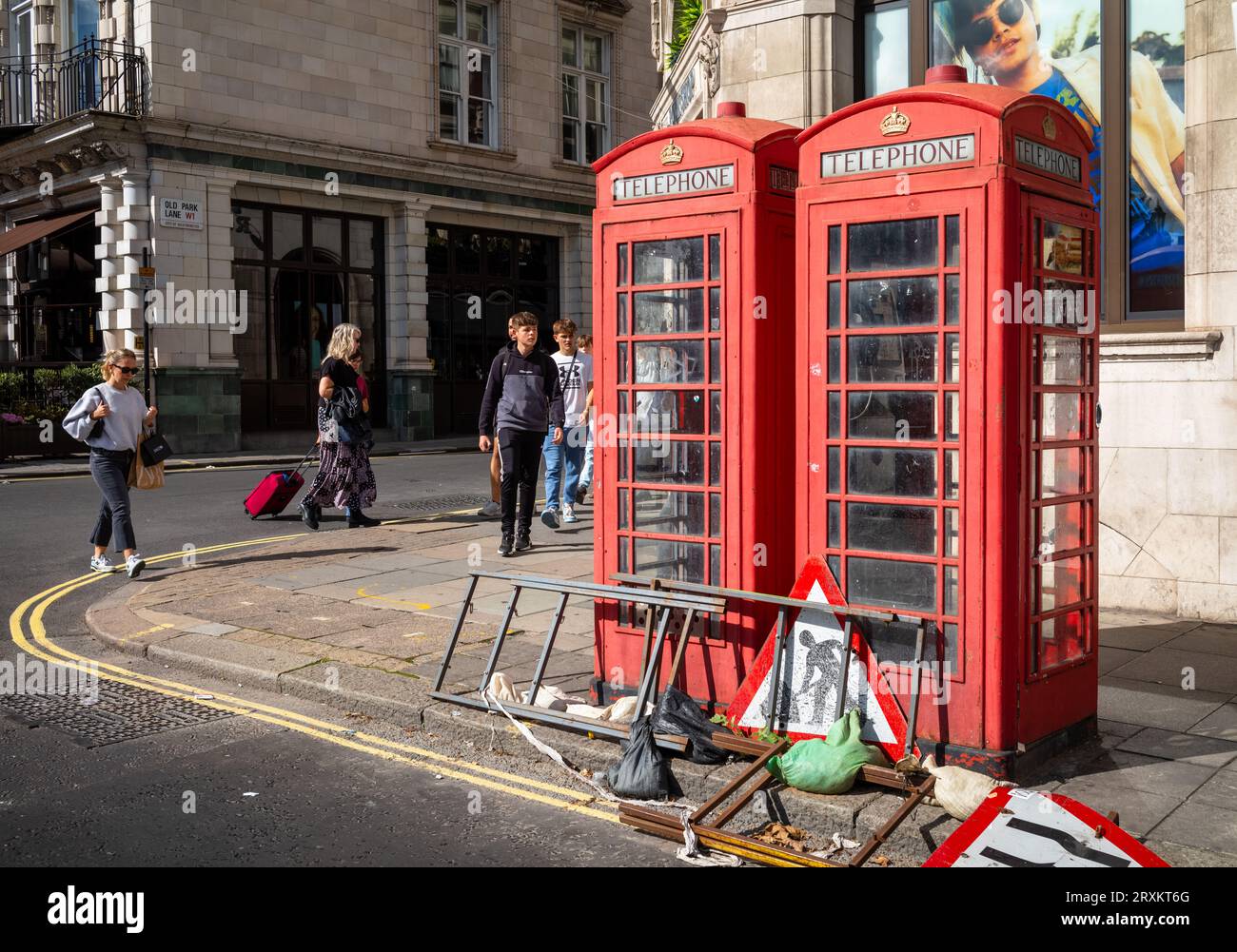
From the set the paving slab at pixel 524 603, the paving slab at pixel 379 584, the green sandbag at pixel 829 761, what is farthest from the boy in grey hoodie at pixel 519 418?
A: the green sandbag at pixel 829 761

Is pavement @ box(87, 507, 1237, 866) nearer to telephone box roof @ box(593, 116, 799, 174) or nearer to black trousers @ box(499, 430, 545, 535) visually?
black trousers @ box(499, 430, 545, 535)

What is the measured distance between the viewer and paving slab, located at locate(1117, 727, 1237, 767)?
5031mm

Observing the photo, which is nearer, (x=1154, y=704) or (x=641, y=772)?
(x=641, y=772)

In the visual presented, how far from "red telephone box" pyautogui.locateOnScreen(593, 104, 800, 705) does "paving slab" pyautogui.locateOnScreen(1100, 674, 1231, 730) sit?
1746 mm

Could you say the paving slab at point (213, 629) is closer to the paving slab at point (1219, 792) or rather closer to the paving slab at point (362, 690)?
the paving slab at point (362, 690)

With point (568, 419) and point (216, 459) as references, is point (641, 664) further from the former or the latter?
point (216, 459)

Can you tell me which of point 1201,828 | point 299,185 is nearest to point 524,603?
point 1201,828

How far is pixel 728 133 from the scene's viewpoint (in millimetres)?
5293

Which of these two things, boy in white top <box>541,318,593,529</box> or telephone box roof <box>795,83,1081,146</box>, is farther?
boy in white top <box>541,318,593,529</box>

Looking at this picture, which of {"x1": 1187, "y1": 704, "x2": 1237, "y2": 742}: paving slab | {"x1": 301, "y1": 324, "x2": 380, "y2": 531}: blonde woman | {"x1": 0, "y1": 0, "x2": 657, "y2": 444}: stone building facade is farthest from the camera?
{"x1": 0, "y1": 0, "x2": 657, "y2": 444}: stone building facade

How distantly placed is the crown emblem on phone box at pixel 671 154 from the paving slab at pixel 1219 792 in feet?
11.1

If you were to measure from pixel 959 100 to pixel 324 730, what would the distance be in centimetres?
407

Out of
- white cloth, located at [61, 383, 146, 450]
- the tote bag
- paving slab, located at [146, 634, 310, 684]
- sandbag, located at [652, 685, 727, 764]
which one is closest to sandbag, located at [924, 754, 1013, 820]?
sandbag, located at [652, 685, 727, 764]
